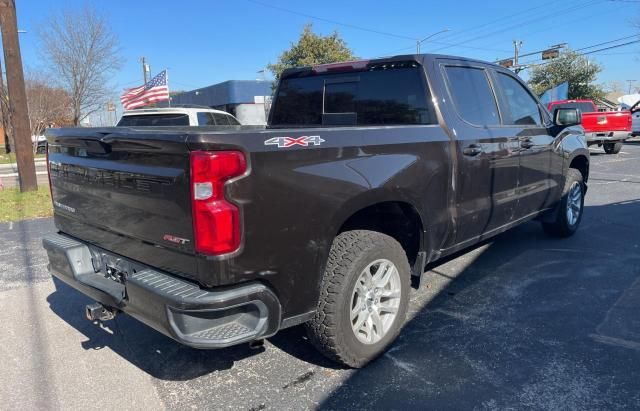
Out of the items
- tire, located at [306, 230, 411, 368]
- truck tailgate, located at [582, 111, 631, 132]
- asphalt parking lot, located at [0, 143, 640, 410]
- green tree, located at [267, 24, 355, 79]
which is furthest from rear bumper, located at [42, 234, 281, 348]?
green tree, located at [267, 24, 355, 79]

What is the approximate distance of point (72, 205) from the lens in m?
3.38

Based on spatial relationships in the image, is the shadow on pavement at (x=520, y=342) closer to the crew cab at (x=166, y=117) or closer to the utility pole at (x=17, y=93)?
the crew cab at (x=166, y=117)

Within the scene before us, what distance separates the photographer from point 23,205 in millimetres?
9367

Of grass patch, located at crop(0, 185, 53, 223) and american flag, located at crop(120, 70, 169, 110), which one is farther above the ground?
american flag, located at crop(120, 70, 169, 110)

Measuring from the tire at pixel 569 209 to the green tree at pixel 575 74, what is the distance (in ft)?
123

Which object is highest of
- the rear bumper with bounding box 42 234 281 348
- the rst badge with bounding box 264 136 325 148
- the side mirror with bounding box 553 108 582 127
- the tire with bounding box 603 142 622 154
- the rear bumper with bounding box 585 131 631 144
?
the side mirror with bounding box 553 108 582 127

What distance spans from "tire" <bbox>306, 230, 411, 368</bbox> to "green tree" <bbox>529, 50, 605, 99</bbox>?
41177 millimetres

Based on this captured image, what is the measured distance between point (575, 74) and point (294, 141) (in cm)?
4329

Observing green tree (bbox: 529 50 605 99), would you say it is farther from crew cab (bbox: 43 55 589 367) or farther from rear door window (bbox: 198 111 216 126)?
crew cab (bbox: 43 55 589 367)

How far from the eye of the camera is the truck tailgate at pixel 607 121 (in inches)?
670

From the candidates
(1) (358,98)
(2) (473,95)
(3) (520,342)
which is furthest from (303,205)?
(2) (473,95)

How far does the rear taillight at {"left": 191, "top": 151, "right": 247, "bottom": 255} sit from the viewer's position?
234cm

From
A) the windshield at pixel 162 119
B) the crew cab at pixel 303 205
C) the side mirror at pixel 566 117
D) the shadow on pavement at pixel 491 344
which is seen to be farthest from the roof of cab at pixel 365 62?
the windshield at pixel 162 119

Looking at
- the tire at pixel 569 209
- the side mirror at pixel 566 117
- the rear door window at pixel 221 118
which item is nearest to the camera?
the side mirror at pixel 566 117
